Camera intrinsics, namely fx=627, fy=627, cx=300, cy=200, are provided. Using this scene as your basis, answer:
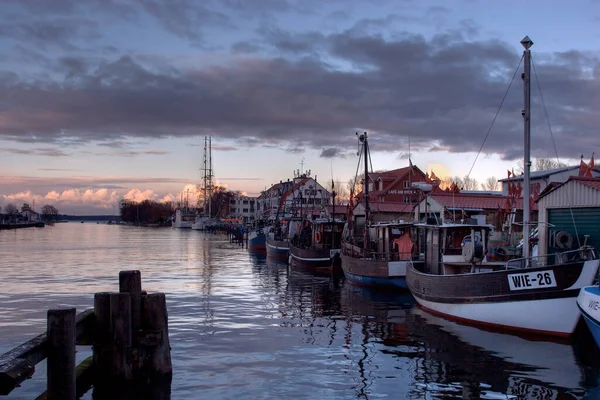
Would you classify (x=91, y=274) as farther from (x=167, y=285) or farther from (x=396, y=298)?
(x=396, y=298)

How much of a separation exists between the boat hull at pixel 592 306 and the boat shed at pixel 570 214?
6.15m

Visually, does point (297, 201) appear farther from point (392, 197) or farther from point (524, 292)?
point (524, 292)

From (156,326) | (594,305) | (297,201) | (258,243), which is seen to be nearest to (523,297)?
(594,305)

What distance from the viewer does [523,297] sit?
61.1 ft

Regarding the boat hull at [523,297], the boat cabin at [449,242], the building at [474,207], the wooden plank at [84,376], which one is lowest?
the wooden plank at [84,376]

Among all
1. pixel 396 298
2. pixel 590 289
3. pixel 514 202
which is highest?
pixel 514 202

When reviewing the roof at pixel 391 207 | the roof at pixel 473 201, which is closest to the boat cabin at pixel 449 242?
the roof at pixel 473 201

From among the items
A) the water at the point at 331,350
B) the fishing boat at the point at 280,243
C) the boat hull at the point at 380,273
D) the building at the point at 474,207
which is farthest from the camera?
the fishing boat at the point at 280,243

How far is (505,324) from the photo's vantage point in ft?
63.8

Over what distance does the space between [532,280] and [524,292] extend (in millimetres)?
527

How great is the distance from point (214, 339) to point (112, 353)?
21.4ft

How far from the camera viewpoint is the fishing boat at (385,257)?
3173cm

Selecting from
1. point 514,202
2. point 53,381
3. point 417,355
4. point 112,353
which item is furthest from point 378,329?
point 514,202

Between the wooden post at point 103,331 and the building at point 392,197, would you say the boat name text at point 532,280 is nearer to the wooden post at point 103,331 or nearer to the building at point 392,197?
the wooden post at point 103,331
